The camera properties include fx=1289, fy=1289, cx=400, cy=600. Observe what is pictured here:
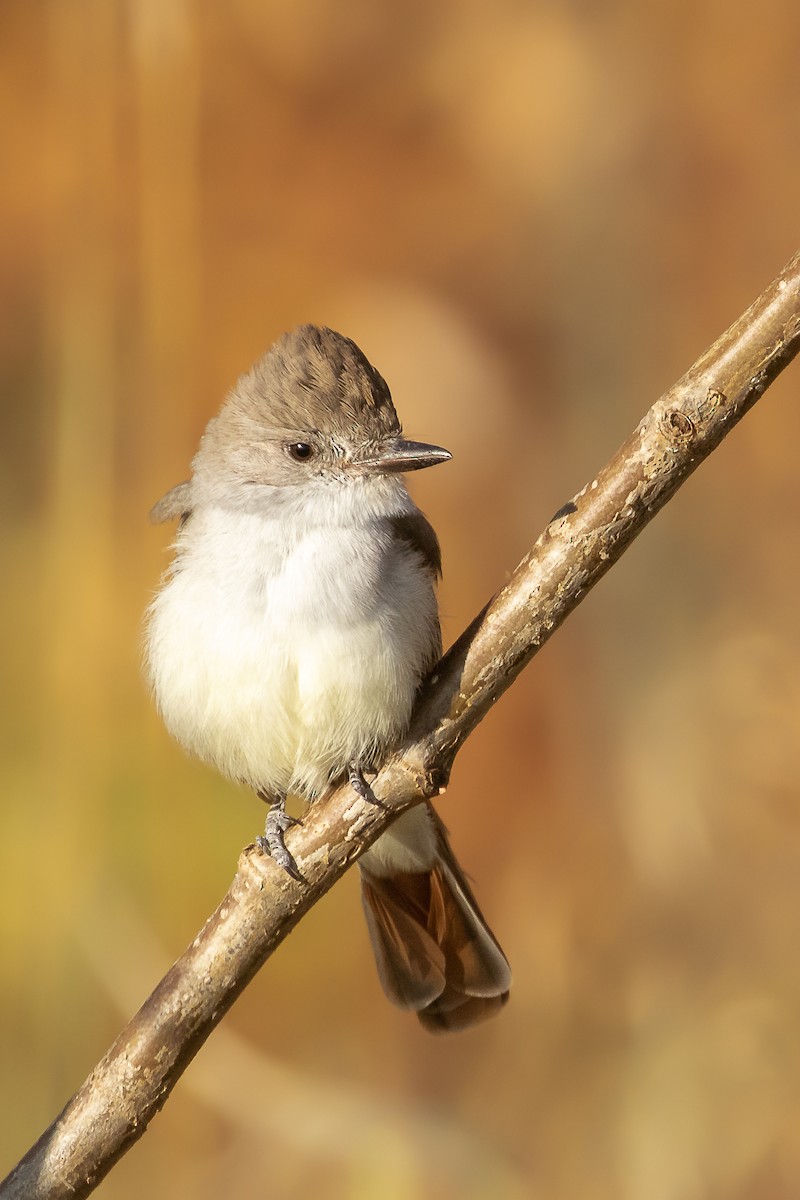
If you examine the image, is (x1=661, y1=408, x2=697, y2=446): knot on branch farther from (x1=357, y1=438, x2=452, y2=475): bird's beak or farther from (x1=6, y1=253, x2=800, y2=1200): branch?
(x1=357, y1=438, x2=452, y2=475): bird's beak

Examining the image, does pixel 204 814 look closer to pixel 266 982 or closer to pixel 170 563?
pixel 266 982

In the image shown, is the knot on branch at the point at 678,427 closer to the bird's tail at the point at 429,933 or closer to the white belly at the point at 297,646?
the white belly at the point at 297,646

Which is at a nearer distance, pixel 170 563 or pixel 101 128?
pixel 170 563

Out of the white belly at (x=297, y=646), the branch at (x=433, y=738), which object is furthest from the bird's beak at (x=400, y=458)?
the branch at (x=433, y=738)

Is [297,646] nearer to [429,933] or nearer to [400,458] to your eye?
[400,458]

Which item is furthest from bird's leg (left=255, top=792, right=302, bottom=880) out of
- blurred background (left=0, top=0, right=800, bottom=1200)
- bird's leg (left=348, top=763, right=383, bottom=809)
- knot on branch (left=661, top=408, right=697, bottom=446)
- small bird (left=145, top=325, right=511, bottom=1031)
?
blurred background (left=0, top=0, right=800, bottom=1200)

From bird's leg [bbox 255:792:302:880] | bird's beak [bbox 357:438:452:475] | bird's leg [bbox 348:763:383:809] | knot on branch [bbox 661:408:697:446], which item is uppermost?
knot on branch [bbox 661:408:697:446]

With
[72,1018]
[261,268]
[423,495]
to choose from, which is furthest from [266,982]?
[261,268]
